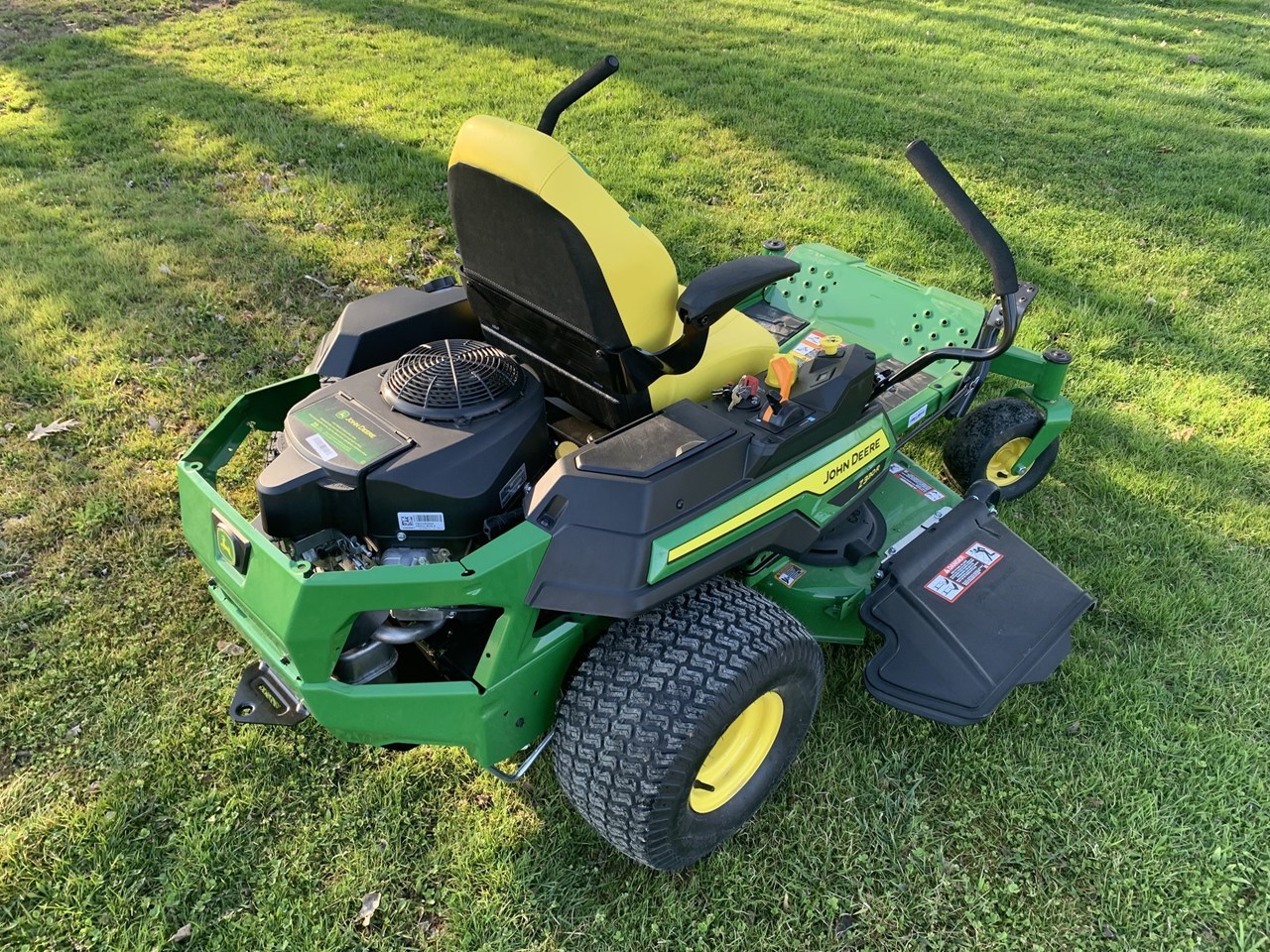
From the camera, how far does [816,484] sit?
2404 mm

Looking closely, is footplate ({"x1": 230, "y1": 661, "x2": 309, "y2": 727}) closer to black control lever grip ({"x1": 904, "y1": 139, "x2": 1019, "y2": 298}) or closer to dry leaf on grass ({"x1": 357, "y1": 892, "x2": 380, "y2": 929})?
dry leaf on grass ({"x1": 357, "y1": 892, "x2": 380, "y2": 929})

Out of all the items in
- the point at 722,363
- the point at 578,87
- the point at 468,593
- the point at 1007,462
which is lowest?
the point at 1007,462

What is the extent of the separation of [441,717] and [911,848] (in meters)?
1.41

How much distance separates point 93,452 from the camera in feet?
12.3

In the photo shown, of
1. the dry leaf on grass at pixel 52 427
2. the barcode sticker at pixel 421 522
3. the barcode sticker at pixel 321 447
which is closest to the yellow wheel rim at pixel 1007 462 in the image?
the barcode sticker at pixel 421 522

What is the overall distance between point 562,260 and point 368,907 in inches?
69.7

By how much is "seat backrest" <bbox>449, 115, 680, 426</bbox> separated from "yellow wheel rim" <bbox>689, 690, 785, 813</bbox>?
91 cm

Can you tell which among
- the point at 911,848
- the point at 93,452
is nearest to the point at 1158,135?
the point at 911,848

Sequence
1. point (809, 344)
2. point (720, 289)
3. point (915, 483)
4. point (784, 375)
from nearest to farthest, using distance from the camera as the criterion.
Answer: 1. point (720, 289)
2. point (784, 375)
3. point (915, 483)
4. point (809, 344)

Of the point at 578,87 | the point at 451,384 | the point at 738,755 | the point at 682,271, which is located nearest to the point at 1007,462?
the point at 738,755

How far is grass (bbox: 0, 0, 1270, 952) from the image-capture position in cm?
236

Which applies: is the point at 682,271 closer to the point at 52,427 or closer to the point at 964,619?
the point at 964,619

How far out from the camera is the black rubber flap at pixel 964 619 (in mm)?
2568

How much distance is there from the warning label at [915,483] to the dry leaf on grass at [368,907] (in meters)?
2.23
